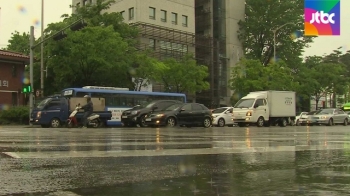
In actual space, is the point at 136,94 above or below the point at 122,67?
below

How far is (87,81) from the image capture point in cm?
3500

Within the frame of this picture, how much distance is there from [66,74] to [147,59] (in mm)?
7563

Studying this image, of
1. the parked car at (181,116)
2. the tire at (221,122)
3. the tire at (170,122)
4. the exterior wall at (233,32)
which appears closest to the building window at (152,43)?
the exterior wall at (233,32)

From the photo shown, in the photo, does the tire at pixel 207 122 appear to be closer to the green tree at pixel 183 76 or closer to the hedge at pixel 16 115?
the hedge at pixel 16 115

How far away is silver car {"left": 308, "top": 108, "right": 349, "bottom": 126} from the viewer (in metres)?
38.1

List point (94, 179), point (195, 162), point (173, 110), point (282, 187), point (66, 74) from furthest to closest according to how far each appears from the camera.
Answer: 1. point (66, 74)
2. point (173, 110)
3. point (195, 162)
4. point (94, 179)
5. point (282, 187)

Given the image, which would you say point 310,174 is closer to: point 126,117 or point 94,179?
point 94,179

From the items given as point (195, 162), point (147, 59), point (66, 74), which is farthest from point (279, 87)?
point (195, 162)

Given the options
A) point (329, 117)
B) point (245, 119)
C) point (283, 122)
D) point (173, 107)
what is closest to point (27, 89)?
point (173, 107)

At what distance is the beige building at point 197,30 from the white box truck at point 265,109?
20.6 metres

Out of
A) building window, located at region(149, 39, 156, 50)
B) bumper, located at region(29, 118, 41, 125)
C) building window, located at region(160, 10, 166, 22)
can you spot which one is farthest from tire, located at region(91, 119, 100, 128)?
building window, located at region(160, 10, 166, 22)

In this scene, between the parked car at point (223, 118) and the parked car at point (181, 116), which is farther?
the parked car at point (223, 118)

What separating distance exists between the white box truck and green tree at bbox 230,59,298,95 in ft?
40.2

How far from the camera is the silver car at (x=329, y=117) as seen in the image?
38.1 m
